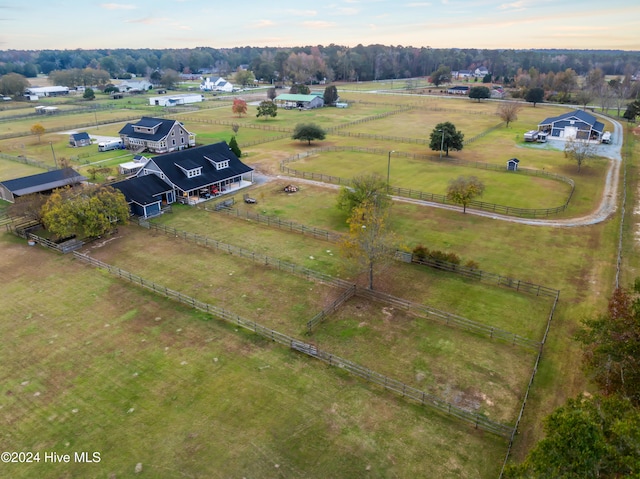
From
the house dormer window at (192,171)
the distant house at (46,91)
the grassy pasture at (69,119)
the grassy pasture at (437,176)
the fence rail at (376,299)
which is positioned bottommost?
the fence rail at (376,299)

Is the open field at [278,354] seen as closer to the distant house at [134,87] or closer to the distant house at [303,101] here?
the distant house at [303,101]

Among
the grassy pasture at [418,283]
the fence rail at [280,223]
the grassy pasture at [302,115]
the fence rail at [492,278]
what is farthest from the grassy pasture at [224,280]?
the grassy pasture at [302,115]

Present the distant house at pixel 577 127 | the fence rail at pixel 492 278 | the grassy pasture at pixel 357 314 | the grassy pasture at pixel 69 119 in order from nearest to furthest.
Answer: the grassy pasture at pixel 357 314
the fence rail at pixel 492 278
the distant house at pixel 577 127
the grassy pasture at pixel 69 119

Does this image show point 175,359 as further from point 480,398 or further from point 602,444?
point 602,444

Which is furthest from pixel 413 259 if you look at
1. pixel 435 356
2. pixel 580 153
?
pixel 580 153

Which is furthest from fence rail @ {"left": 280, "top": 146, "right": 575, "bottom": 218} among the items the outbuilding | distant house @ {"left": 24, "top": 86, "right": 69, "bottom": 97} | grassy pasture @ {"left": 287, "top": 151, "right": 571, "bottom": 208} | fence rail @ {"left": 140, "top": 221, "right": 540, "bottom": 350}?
distant house @ {"left": 24, "top": 86, "right": 69, "bottom": 97}

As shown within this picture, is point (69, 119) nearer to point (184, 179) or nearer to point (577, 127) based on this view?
point (184, 179)

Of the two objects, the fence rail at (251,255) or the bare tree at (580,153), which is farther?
the bare tree at (580,153)
